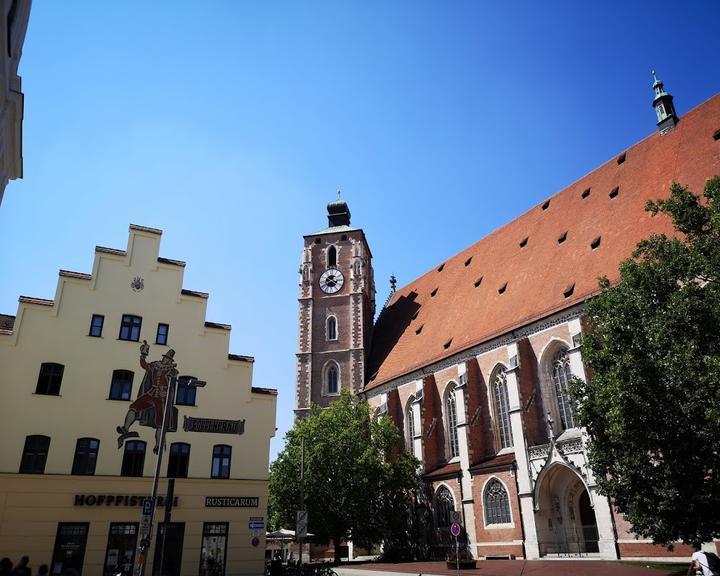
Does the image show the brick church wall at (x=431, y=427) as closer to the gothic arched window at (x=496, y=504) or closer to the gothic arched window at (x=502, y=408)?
the gothic arched window at (x=502, y=408)

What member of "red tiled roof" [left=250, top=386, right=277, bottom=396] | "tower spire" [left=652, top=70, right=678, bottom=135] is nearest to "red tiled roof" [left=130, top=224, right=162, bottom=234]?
"red tiled roof" [left=250, top=386, right=277, bottom=396]

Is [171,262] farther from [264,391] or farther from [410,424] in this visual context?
[410,424]

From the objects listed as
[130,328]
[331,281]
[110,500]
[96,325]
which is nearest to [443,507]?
[110,500]

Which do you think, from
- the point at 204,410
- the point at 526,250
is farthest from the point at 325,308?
the point at 204,410

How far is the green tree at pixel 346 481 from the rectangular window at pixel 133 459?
33.0 feet

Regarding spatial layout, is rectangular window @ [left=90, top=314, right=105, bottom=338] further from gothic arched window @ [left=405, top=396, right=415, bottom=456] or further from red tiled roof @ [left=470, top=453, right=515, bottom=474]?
gothic arched window @ [left=405, top=396, right=415, bottom=456]

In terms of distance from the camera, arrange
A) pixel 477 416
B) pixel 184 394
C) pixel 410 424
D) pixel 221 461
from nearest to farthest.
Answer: pixel 221 461
pixel 184 394
pixel 477 416
pixel 410 424

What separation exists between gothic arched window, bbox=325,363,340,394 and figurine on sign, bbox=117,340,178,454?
2059 cm

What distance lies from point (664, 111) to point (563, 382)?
1666cm

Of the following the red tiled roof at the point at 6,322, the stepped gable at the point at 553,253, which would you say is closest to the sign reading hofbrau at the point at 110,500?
the red tiled roof at the point at 6,322

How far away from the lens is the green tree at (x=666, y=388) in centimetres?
1463

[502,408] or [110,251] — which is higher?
[110,251]

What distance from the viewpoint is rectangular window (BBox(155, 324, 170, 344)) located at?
2198cm

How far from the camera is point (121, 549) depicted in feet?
60.8
